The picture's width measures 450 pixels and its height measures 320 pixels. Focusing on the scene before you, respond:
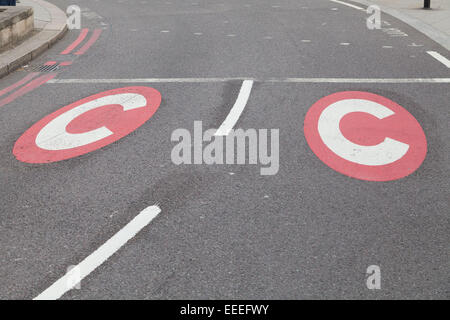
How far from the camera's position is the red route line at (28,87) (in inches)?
354

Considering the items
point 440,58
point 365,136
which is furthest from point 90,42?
point 365,136

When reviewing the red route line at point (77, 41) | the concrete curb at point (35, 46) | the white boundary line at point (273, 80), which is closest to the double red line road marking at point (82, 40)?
the red route line at point (77, 41)

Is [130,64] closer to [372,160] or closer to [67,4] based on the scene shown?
[372,160]

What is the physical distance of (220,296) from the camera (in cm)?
439

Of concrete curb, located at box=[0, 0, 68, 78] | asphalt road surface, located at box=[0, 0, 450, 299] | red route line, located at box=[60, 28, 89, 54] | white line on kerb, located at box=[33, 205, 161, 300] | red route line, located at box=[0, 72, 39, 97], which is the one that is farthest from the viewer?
red route line, located at box=[60, 28, 89, 54]

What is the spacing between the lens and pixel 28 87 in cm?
962

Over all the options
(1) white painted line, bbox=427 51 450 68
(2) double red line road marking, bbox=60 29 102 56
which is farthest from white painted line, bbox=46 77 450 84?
(2) double red line road marking, bbox=60 29 102 56

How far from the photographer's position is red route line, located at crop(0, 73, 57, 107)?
29.5ft

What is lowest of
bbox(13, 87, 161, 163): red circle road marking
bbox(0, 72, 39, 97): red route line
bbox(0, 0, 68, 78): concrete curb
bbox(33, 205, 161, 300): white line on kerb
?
bbox(33, 205, 161, 300): white line on kerb

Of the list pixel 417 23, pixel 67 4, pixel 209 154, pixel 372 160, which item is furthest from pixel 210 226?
pixel 67 4

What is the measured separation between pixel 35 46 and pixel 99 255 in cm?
788

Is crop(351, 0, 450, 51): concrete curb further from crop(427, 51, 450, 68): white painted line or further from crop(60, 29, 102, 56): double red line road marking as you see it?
crop(60, 29, 102, 56): double red line road marking

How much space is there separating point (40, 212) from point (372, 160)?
3656 mm

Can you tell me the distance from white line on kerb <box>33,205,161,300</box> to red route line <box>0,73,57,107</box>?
4361mm
